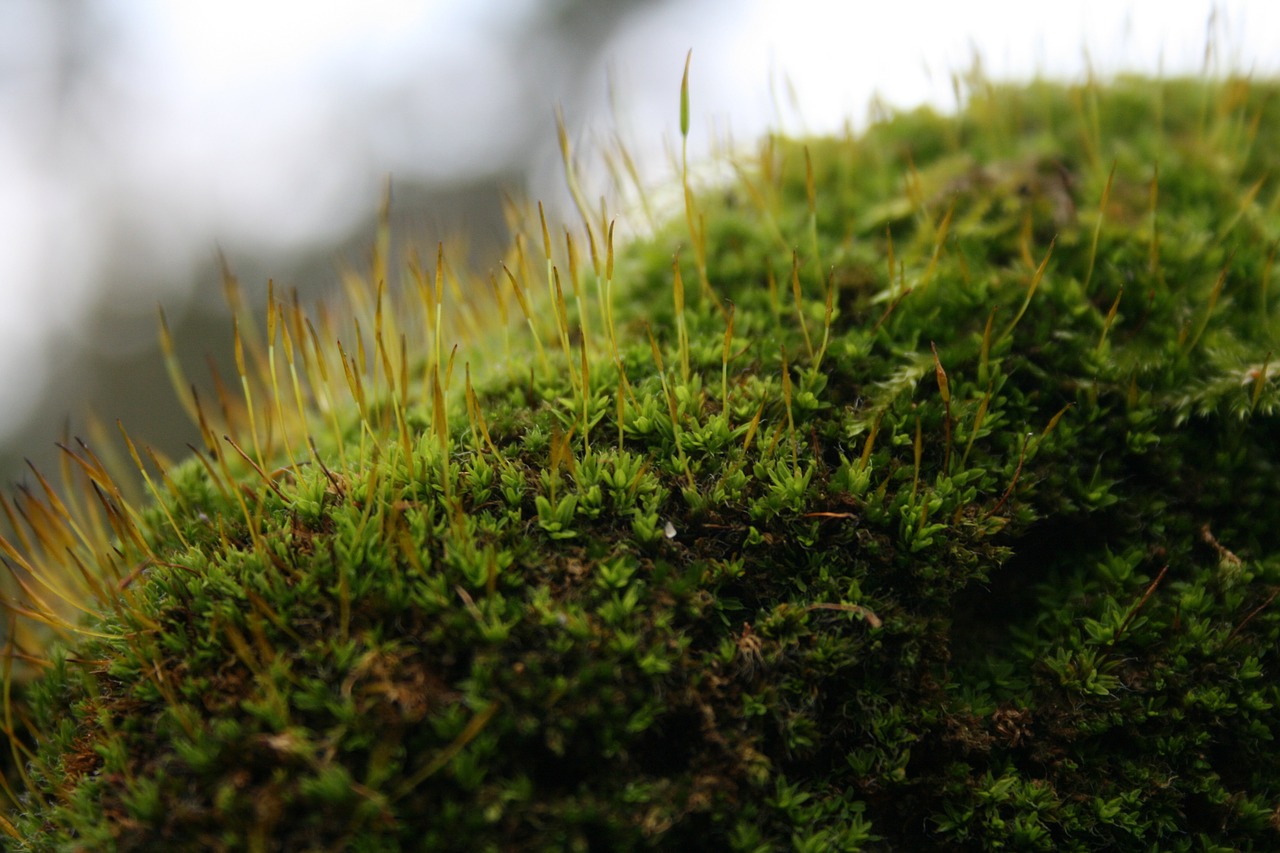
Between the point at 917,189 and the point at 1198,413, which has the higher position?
the point at 917,189

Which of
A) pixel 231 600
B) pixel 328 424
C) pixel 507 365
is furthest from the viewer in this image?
pixel 328 424

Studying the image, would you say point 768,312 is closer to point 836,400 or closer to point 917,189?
point 836,400

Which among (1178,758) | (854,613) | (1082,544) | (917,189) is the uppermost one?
(917,189)

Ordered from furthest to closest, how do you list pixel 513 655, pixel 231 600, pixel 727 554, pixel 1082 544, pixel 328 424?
pixel 328 424
pixel 1082 544
pixel 727 554
pixel 231 600
pixel 513 655

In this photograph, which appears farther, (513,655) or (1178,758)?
(1178,758)

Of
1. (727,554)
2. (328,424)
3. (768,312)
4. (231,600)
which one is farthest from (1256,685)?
(328,424)

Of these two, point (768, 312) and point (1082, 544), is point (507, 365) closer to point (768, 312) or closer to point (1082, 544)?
point (768, 312)

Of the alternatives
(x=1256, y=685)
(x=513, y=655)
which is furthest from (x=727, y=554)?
(x=1256, y=685)
